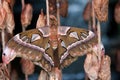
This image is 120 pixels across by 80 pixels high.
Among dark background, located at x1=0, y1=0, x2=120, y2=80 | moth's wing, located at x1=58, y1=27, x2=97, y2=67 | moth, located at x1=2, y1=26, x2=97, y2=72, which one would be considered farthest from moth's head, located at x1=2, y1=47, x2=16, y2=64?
dark background, located at x1=0, y1=0, x2=120, y2=80

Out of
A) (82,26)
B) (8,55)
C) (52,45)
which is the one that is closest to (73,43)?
(52,45)

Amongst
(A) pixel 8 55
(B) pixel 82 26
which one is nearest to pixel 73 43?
(A) pixel 8 55

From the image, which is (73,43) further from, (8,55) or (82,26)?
(82,26)

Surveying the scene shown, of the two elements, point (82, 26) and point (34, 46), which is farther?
point (82, 26)

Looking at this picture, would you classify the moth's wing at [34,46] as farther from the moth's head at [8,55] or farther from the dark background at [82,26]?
the dark background at [82,26]

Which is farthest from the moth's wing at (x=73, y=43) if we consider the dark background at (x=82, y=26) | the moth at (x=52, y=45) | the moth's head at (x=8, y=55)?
the dark background at (x=82, y=26)

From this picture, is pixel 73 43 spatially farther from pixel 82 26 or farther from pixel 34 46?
pixel 82 26

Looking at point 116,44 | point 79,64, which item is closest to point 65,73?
point 79,64
